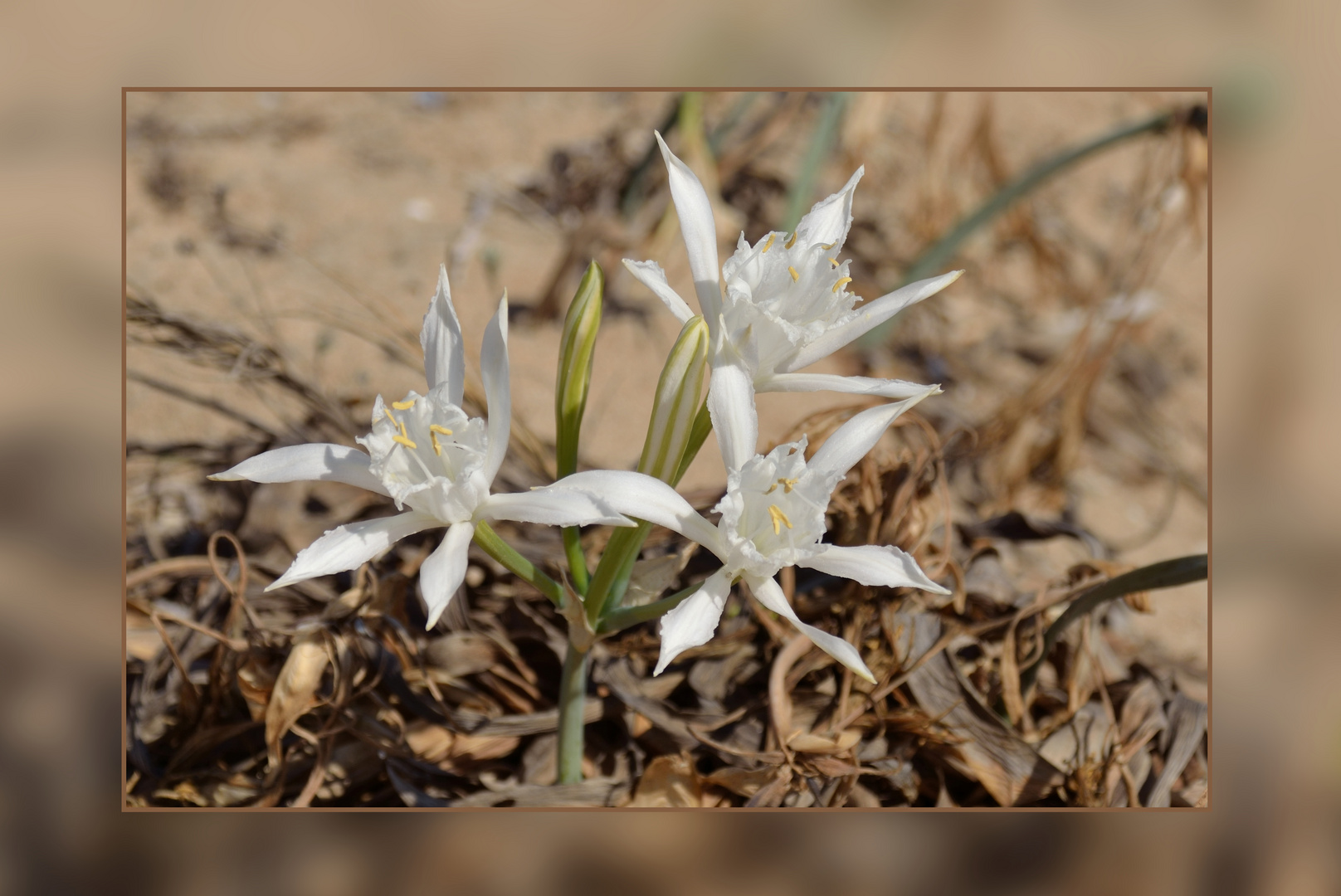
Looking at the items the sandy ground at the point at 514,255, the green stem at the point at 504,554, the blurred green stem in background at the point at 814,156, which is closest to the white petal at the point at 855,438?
the green stem at the point at 504,554

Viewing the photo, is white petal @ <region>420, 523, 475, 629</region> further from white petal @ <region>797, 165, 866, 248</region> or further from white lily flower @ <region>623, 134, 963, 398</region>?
white petal @ <region>797, 165, 866, 248</region>

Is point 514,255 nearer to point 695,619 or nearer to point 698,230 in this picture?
point 698,230

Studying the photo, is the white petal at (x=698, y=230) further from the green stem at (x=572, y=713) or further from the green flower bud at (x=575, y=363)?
the green stem at (x=572, y=713)

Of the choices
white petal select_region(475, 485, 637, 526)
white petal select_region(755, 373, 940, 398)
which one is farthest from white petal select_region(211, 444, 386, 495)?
white petal select_region(755, 373, 940, 398)

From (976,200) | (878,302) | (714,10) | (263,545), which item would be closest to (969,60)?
(714,10)

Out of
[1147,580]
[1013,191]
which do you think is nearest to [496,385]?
[1147,580]
